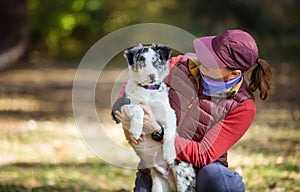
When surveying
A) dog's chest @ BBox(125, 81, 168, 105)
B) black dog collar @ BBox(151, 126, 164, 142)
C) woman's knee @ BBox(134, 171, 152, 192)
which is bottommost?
woman's knee @ BBox(134, 171, 152, 192)

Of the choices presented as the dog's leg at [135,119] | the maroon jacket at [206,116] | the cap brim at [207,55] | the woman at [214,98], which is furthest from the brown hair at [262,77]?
the dog's leg at [135,119]

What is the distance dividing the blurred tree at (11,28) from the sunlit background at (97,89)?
0.03 metres

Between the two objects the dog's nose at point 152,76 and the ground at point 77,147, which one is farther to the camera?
the ground at point 77,147

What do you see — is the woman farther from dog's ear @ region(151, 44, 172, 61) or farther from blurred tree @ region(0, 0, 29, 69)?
blurred tree @ region(0, 0, 29, 69)

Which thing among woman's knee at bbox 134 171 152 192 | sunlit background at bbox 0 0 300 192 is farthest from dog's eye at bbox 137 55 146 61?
sunlit background at bbox 0 0 300 192

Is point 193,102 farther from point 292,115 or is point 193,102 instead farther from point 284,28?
point 284,28

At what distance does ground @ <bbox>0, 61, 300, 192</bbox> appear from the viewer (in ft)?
22.4

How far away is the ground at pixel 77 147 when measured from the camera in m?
6.84

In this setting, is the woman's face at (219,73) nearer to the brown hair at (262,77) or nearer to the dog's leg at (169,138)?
the brown hair at (262,77)

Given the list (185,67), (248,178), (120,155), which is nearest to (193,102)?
(185,67)

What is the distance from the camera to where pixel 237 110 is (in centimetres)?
433

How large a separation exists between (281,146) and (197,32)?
1148 centimetres

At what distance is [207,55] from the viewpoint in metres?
4.25

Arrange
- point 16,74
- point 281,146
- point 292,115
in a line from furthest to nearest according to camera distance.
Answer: point 16,74 < point 292,115 < point 281,146
